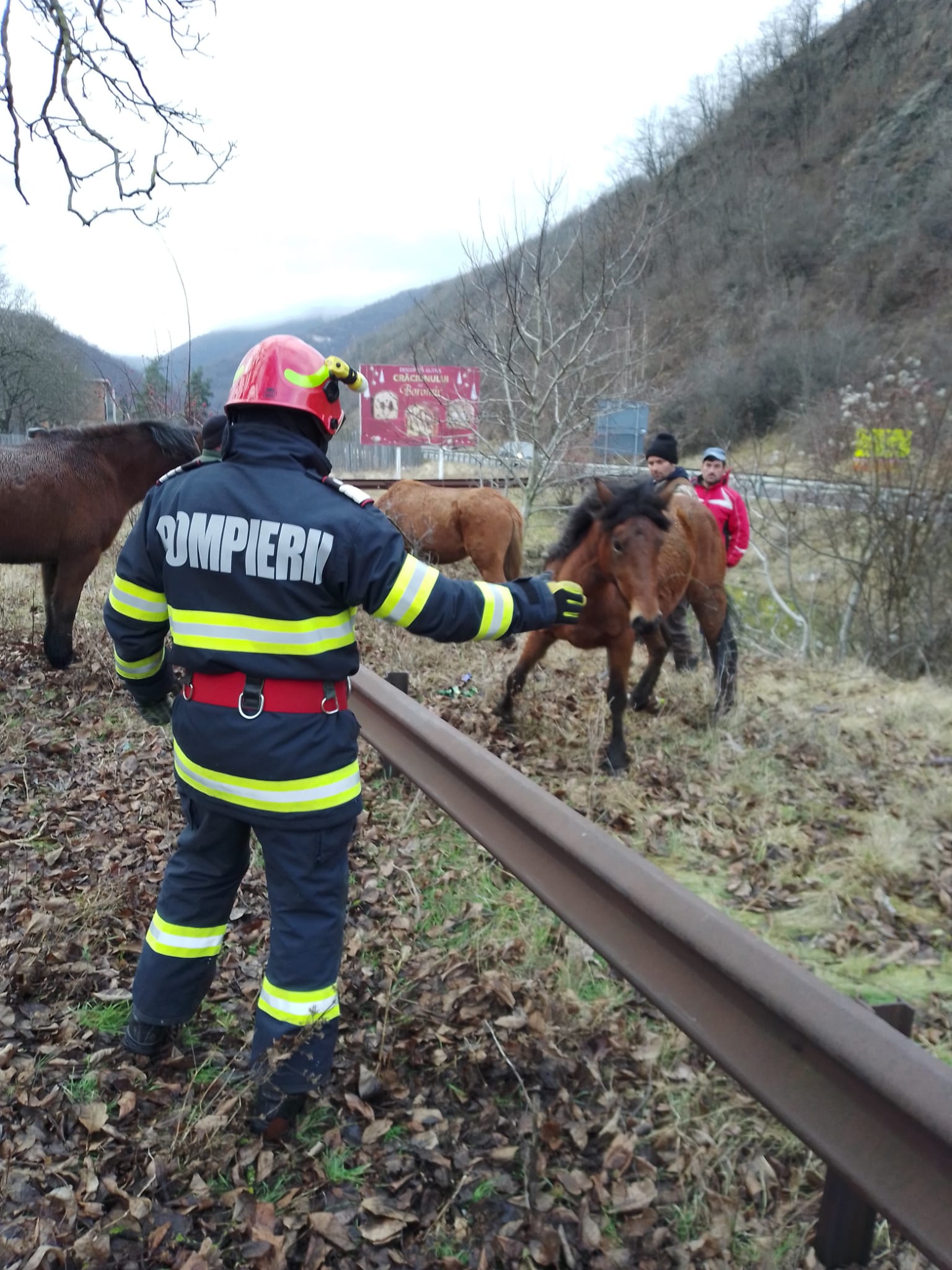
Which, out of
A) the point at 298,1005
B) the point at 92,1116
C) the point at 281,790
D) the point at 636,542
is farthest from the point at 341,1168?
the point at 636,542

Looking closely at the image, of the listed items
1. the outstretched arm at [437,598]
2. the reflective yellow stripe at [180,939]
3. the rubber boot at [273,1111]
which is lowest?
the rubber boot at [273,1111]

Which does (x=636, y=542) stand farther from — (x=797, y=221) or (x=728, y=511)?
(x=797, y=221)

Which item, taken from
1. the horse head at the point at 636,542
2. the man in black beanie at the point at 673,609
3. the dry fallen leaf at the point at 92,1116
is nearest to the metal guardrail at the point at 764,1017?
the dry fallen leaf at the point at 92,1116

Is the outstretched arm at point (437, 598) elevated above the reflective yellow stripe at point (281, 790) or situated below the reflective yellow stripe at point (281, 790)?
above

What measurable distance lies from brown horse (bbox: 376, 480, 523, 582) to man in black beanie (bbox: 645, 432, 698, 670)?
2.22m

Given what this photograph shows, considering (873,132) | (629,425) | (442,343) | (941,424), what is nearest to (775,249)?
(873,132)

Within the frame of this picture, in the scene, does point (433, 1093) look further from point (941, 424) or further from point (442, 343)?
point (442, 343)

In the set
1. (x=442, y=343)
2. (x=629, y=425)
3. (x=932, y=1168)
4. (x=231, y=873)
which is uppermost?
(x=442, y=343)

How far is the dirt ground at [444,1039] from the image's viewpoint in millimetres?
2385

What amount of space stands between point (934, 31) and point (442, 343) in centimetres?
6392

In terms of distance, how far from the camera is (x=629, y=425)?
20.8 metres

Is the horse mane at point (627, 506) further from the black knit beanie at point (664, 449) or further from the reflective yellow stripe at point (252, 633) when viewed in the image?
the reflective yellow stripe at point (252, 633)

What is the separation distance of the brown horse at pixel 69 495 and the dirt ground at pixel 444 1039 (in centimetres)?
145

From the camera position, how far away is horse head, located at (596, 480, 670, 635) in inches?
205
